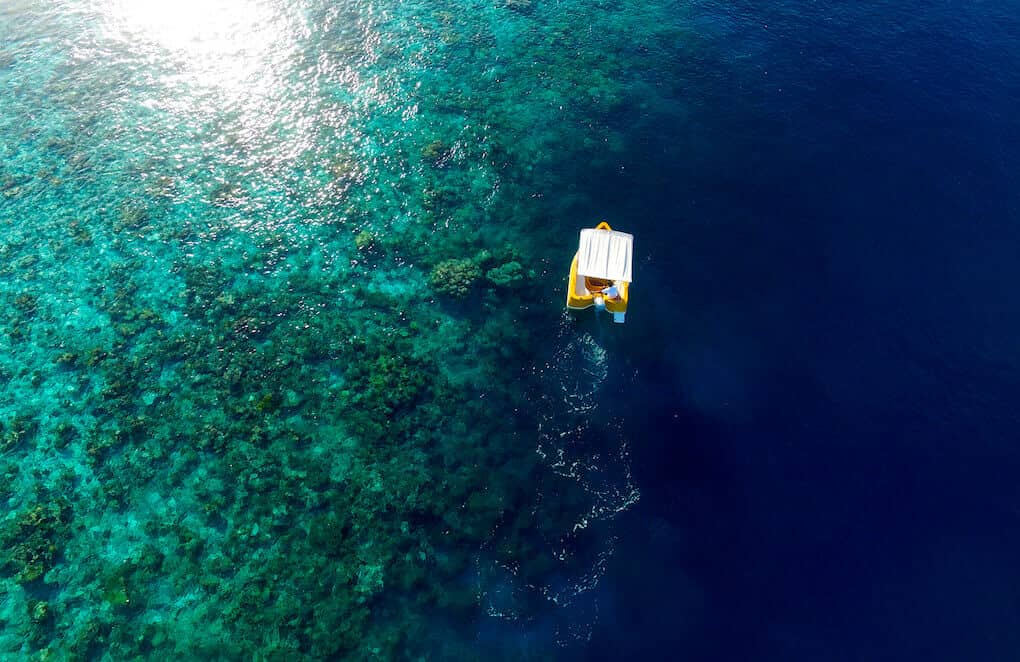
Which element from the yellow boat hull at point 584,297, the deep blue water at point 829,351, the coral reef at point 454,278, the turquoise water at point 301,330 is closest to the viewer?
the deep blue water at point 829,351

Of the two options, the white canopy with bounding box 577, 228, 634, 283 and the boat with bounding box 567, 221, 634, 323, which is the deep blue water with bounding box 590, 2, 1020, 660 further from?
the white canopy with bounding box 577, 228, 634, 283

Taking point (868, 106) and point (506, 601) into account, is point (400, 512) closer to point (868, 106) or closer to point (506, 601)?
point (506, 601)

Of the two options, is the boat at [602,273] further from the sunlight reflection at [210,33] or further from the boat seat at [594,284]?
the sunlight reflection at [210,33]

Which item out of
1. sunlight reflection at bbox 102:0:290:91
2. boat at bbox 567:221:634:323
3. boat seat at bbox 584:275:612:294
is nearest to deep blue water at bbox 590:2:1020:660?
boat at bbox 567:221:634:323

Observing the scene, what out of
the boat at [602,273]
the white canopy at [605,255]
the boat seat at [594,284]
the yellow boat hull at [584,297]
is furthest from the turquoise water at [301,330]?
the white canopy at [605,255]

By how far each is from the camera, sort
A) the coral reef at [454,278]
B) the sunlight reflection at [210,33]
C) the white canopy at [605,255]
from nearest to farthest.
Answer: the white canopy at [605,255], the coral reef at [454,278], the sunlight reflection at [210,33]

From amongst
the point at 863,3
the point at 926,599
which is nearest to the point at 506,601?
the point at 926,599
